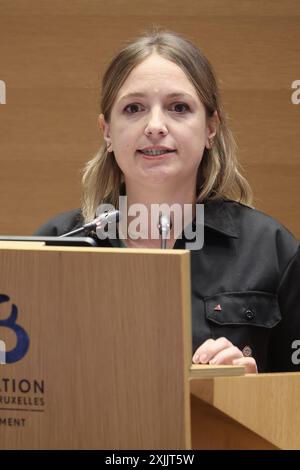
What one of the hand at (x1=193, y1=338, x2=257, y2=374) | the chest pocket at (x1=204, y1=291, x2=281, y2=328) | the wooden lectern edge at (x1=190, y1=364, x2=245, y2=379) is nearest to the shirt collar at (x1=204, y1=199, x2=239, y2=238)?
the chest pocket at (x1=204, y1=291, x2=281, y2=328)

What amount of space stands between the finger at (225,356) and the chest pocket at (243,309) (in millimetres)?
284

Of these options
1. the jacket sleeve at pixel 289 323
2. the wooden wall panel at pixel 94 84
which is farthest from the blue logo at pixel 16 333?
the wooden wall panel at pixel 94 84

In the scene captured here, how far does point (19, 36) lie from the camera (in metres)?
1.83

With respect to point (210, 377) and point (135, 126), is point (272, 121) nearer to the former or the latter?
point (135, 126)

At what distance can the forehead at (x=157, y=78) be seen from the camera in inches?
49.4

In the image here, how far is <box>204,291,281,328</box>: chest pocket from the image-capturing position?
1231mm

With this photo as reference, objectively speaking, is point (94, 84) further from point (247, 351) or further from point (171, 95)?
point (247, 351)

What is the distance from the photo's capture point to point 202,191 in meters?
1.36

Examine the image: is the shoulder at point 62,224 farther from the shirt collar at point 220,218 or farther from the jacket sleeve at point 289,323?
the jacket sleeve at point 289,323

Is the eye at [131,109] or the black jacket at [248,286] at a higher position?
the eye at [131,109]

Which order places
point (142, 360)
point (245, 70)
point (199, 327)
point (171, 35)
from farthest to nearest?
point (245, 70) < point (171, 35) < point (199, 327) < point (142, 360)

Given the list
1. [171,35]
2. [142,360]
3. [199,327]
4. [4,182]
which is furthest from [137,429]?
[4,182]

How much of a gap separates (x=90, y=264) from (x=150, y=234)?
23.0 inches
